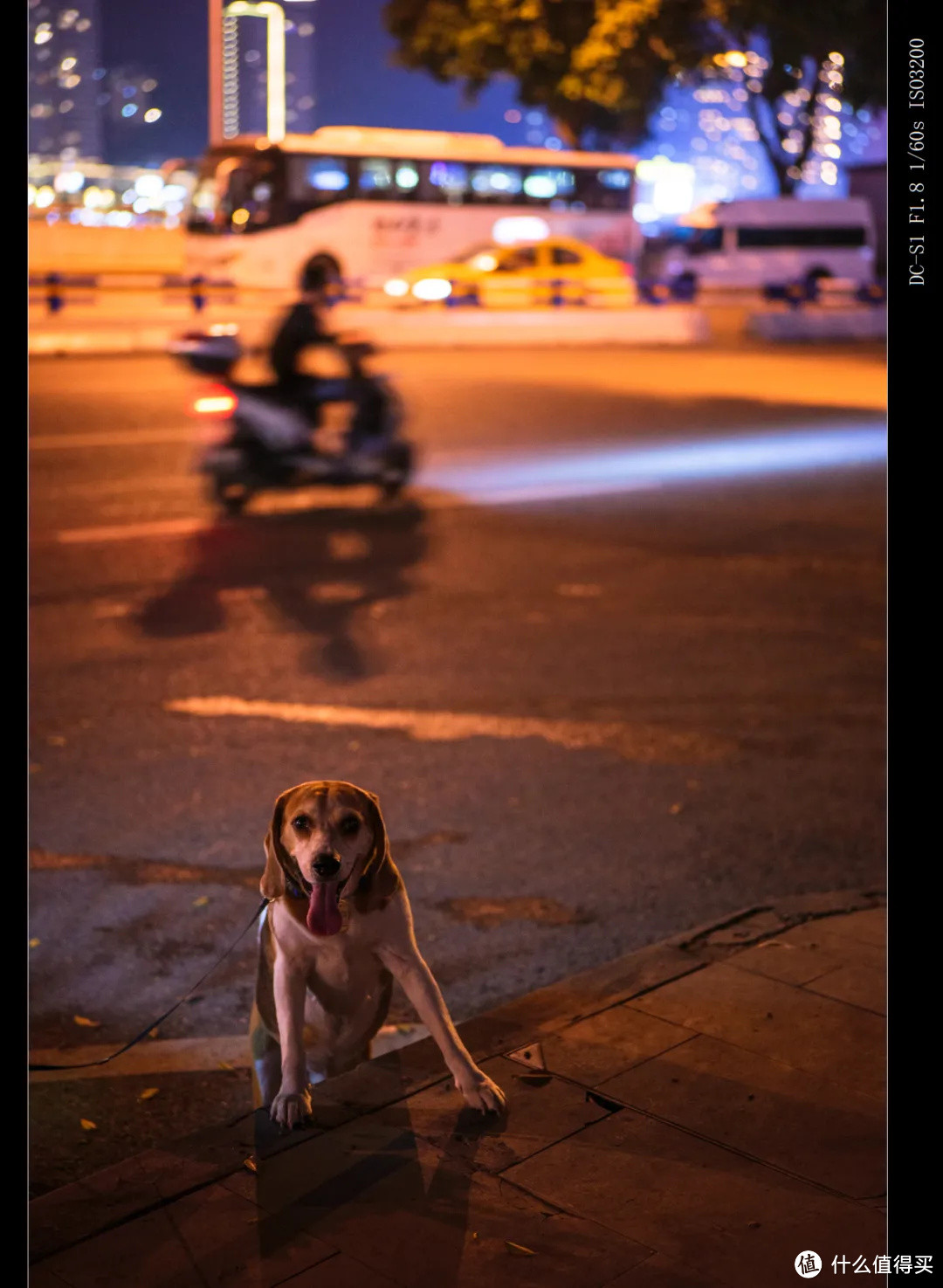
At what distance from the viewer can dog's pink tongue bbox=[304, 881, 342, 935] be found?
2.87 m

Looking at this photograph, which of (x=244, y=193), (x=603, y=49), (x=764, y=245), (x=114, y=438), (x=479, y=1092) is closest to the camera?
(x=479, y=1092)

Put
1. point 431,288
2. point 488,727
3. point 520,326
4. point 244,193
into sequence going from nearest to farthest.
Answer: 1. point 488,727
2. point 520,326
3. point 244,193
4. point 431,288

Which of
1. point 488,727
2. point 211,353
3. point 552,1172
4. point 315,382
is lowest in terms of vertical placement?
point 552,1172

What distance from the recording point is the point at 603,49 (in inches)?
1550

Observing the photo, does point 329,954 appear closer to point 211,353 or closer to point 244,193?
point 211,353

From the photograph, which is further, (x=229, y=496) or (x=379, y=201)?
(x=379, y=201)

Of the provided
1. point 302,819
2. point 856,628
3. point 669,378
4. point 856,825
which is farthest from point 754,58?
point 302,819

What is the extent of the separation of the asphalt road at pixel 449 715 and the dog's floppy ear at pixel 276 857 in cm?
106

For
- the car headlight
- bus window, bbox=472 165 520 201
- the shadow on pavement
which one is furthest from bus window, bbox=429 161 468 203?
the shadow on pavement

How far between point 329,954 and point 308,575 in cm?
672

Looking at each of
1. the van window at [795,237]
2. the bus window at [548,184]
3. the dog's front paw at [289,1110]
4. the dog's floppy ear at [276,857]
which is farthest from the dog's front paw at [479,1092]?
the van window at [795,237]

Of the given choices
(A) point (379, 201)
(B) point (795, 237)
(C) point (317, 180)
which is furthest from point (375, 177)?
(B) point (795, 237)

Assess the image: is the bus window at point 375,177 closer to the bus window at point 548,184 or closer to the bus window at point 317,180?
the bus window at point 317,180

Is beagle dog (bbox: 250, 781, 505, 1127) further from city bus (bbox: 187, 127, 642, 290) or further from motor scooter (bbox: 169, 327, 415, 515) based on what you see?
city bus (bbox: 187, 127, 642, 290)
